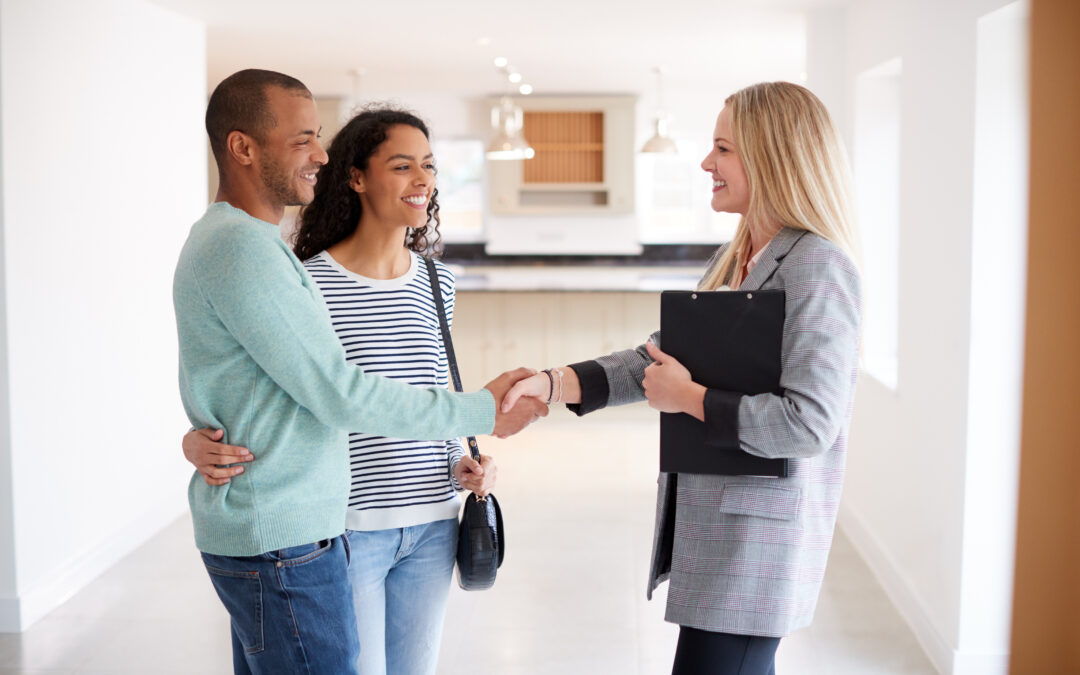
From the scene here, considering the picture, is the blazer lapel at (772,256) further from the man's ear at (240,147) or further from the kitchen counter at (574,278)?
the kitchen counter at (574,278)

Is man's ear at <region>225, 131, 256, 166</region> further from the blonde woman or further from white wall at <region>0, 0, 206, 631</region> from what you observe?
white wall at <region>0, 0, 206, 631</region>

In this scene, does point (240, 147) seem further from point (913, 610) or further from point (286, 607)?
point (913, 610)

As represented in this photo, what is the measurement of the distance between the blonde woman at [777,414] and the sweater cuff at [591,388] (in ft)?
1.02

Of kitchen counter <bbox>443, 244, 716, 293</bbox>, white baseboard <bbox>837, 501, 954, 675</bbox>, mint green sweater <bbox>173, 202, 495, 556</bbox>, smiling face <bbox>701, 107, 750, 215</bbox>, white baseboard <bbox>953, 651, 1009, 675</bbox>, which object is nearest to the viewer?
mint green sweater <bbox>173, 202, 495, 556</bbox>

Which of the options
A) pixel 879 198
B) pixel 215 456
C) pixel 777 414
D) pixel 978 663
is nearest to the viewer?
pixel 215 456

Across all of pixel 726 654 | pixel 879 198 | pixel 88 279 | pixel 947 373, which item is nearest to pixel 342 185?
pixel 726 654

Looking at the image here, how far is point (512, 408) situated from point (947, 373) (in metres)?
1.90

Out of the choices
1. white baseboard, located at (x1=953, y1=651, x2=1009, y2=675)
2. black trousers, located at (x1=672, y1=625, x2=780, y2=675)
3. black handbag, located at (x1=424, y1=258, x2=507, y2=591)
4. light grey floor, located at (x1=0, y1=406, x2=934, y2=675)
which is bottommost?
light grey floor, located at (x1=0, y1=406, x2=934, y2=675)

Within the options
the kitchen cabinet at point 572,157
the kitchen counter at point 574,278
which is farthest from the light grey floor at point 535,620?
the kitchen cabinet at point 572,157

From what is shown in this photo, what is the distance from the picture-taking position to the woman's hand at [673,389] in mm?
1536

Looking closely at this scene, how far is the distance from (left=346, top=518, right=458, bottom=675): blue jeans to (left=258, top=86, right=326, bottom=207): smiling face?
2.10 feet

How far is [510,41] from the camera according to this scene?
6.42 m

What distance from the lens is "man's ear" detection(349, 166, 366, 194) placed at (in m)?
1.93

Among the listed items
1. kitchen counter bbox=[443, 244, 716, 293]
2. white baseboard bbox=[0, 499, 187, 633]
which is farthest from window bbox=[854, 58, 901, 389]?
kitchen counter bbox=[443, 244, 716, 293]
